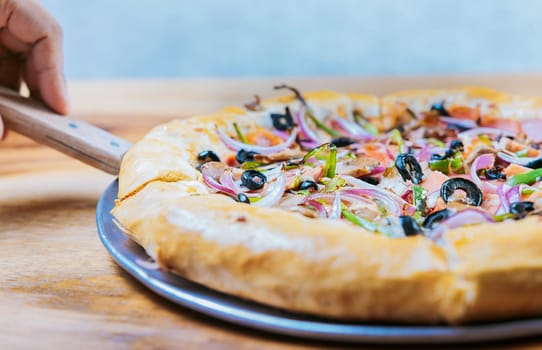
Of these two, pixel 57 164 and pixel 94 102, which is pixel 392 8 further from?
pixel 57 164

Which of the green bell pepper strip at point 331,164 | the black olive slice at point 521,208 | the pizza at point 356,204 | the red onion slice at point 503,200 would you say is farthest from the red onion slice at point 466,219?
the green bell pepper strip at point 331,164

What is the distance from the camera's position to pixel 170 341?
233 centimetres

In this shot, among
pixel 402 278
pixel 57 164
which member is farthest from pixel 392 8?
pixel 402 278

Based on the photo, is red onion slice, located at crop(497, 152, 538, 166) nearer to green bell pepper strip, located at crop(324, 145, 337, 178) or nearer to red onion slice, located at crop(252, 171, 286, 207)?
green bell pepper strip, located at crop(324, 145, 337, 178)

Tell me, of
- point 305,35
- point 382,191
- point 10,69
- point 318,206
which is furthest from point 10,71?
point 305,35

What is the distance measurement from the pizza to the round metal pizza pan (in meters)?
0.04

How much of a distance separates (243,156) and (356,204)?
0.93 meters

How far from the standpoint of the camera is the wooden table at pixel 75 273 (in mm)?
2361

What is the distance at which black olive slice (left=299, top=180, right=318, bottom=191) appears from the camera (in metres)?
3.12

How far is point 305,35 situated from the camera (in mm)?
7793

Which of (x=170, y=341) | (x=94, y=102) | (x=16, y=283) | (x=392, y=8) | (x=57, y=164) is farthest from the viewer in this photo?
(x=392, y=8)

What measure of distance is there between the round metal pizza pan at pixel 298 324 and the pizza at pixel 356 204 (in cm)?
4

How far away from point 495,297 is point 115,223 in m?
1.54

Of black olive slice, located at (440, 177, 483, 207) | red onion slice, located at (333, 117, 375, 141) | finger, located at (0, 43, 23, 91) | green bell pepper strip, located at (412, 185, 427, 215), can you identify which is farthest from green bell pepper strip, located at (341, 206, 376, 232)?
finger, located at (0, 43, 23, 91)
